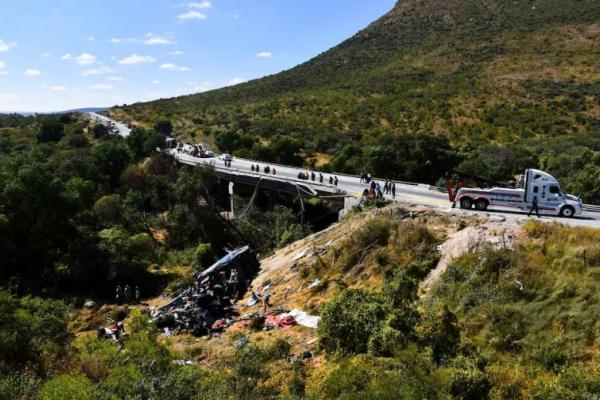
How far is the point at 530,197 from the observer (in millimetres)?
22781

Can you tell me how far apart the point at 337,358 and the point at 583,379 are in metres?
6.09

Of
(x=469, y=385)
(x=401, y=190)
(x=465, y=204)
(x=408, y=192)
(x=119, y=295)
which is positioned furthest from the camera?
(x=401, y=190)

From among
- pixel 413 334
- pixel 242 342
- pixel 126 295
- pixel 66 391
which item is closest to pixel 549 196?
pixel 413 334

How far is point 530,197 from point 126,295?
2203 cm

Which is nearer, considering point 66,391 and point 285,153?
point 66,391

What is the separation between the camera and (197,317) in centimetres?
1992

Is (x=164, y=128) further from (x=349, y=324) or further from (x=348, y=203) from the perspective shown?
(x=349, y=324)

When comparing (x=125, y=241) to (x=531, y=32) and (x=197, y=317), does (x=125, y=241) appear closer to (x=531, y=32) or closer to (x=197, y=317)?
(x=197, y=317)

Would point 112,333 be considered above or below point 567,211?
below

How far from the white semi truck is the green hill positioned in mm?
9304

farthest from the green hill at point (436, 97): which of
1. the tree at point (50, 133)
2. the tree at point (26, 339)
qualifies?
the tree at point (26, 339)

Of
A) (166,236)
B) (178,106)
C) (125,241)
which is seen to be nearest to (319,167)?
(166,236)

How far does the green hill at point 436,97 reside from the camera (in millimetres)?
47938

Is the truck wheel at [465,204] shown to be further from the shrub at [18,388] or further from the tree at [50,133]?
the tree at [50,133]
